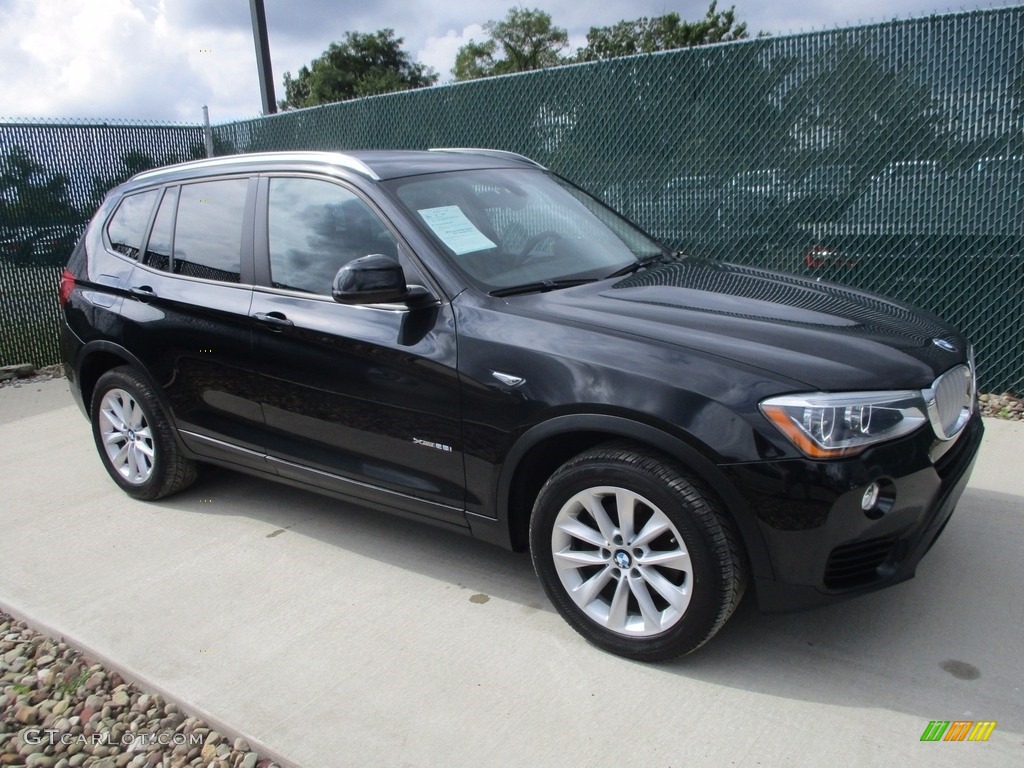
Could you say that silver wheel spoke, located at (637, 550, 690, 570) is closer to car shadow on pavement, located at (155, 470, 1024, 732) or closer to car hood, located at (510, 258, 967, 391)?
car shadow on pavement, located at (155, 470, 1024, 732)

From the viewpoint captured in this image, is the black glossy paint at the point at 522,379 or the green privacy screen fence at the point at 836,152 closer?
the black glossy paint at the point at 522,379

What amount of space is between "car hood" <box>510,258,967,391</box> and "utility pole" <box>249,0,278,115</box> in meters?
8.00

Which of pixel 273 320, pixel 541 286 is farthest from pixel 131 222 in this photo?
pixel 541 286

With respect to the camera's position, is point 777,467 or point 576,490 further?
point 576,490

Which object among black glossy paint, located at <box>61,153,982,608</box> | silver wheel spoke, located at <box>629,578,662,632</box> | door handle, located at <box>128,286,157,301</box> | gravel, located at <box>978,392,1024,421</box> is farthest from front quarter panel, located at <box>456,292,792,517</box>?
gravel, located at <box>978,392,1024,421</box>

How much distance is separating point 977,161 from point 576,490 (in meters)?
4.20

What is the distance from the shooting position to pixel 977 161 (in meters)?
5.54

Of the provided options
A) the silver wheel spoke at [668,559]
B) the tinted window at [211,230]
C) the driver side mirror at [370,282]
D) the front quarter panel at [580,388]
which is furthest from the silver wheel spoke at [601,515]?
the tinted window at [211,230]

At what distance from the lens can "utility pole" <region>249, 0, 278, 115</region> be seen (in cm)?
1032

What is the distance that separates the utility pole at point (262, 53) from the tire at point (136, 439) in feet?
21.5

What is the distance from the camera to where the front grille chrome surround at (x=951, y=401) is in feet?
9.14

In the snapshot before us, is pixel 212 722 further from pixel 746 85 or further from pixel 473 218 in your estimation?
pixel 746 85

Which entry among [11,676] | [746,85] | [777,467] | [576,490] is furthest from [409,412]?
[746,85]

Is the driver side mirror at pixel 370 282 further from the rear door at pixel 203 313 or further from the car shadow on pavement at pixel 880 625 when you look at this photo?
the car shadow on pavement at pixel 880 625
